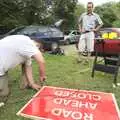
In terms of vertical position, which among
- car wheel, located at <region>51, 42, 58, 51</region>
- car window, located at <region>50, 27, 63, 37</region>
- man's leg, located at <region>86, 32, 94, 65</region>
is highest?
man's leg, located at <region>86, 32, 94, 65</region>

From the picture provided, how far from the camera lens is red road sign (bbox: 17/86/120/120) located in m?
5.62

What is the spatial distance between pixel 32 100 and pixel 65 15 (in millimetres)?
25753

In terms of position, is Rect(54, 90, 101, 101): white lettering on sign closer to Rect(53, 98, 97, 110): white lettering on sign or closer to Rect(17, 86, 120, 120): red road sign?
Rect(17, 86, 120, 120): red road sign

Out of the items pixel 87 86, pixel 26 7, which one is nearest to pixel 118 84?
pixel 87 86

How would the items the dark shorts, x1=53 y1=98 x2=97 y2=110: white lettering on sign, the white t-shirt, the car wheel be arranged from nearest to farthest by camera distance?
the white t-shirt < the dark shorts < x1=53 y1=98 x2=97 y2=110: white lettering on sign < the car wheel

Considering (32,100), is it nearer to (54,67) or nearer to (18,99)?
(18,99)

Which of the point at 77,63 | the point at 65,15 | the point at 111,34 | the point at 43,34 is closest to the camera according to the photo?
the point at 77,63

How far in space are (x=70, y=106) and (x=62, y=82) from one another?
1.96 m

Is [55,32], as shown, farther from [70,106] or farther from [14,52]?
[14,52]

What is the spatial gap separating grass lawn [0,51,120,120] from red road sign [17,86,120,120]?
197mm

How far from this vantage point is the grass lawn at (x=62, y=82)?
614 centimetres

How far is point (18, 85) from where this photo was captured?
764cm

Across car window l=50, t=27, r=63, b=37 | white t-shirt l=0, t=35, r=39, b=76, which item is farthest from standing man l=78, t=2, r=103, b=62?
car window l=50, t=27, r=63, b=37

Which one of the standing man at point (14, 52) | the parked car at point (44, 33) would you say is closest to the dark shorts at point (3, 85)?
the standing man at point (14, 52)
